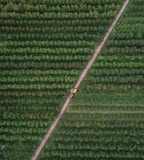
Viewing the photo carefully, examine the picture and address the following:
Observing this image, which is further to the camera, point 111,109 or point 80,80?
point 80,80

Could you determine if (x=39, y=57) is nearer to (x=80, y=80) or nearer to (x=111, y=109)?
(x=80, y=80)

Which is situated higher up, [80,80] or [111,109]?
[80,80]

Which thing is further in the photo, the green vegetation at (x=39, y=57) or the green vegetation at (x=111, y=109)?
the green vegetation at (x=39, y=57)

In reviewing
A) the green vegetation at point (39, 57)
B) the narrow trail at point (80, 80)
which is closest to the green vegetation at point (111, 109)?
the narrow trail at point (80, 80)

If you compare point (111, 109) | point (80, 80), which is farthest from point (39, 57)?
point (111, 109)

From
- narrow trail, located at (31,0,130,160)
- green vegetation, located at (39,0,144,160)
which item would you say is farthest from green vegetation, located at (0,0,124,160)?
green vegetation, located at (39,0,144,160)

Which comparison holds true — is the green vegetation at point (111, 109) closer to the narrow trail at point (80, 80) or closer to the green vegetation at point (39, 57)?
the narrow trail at point (80, 80)

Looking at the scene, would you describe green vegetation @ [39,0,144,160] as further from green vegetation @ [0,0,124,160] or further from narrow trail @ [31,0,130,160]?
green vegetation @ [0,0,124,160]
